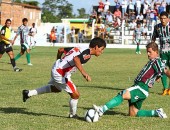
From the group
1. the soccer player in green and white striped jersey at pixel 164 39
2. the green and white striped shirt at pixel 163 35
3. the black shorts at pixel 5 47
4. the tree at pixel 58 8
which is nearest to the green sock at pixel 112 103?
the soccer player in green and white striped jersey at pixel 164 39

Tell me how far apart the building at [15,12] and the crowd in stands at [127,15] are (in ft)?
60.3

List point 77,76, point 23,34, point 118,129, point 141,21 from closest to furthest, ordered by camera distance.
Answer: point 118,129 < point 77,76 < point 23,34 < point 141,21

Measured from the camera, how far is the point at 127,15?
4534 centimetres

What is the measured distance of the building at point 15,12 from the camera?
7119 centimetres

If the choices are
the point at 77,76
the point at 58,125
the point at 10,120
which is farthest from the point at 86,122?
the point at 77,76

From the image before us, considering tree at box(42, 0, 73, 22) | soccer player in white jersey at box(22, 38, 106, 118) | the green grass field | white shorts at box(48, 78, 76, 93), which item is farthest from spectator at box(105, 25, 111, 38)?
tree at box(42, 0, 73, 22)

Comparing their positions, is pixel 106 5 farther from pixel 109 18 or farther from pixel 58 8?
pixel 58 8

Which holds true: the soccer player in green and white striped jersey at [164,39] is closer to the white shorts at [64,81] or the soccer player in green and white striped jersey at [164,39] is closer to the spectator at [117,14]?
the white shorts at [64,81]

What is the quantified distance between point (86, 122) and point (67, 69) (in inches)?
37.1

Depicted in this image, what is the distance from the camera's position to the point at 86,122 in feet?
26.3

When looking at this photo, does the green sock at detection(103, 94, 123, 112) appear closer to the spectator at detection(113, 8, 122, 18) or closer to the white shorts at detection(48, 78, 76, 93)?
the white shorts at detection(48, 78, 76, 93)

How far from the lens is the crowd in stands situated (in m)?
43.5

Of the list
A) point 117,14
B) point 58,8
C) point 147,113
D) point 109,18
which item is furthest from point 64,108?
point 58,8

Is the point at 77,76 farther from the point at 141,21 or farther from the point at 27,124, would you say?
the point at 141,21
